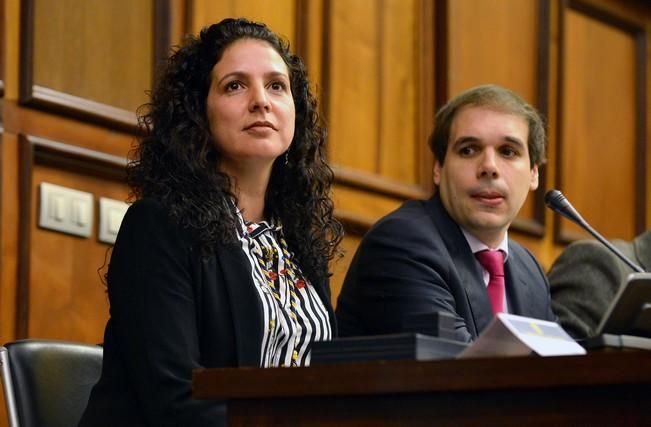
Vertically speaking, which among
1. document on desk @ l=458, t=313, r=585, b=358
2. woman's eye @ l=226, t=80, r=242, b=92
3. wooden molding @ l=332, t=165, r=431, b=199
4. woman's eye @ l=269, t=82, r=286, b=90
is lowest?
document on desk @ l=458, t=313, r=585, b=358

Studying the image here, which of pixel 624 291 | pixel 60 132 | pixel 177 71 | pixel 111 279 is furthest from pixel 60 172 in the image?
pixel 624 291

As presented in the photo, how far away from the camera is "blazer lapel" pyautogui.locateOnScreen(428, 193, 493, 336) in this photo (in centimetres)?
299

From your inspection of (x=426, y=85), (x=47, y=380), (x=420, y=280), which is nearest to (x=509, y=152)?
(x=420, y=280)

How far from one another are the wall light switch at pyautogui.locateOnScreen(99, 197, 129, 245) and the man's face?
2.78 ft

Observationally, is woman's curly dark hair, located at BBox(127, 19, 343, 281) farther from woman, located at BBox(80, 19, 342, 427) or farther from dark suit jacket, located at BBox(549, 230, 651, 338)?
dark suit jacket, located at BBox(549, 230, 651, 338)

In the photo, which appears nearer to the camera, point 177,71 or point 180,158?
point 180,158

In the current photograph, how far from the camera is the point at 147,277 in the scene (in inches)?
91.2

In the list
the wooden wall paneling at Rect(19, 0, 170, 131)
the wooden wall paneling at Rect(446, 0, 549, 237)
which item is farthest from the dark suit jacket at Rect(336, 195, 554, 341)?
the wooden wall paneling at Rect(446, 0, 549, 237)

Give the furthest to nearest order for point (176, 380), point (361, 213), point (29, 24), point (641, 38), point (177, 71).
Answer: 1. point (641, 38)
2. point (361, 213)
3. point (29, 24)
4. point (177, 71)
5. point (176, 380)

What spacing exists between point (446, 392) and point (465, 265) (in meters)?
1.38

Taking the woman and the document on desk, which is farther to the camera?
the woman

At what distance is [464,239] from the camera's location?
315 centimetres

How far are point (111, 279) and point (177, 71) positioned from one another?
50 cm

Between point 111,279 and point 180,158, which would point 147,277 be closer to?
point 111,279
